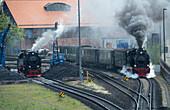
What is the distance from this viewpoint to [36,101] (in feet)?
47.0

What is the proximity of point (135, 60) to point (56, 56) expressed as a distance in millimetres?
13370

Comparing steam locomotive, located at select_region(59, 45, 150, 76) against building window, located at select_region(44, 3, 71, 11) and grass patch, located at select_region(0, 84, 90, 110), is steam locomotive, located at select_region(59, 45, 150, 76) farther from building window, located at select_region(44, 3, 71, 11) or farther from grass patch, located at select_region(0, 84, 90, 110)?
building window, located at select_region(44, 3, 71, 11)

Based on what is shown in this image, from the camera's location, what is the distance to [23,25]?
55.6 m

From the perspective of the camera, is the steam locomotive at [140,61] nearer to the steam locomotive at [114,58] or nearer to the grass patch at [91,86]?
the steam locomotive at [114,58]

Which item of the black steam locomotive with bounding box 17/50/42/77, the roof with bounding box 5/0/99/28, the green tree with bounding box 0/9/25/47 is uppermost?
the roof with bounding box 5/0/99/28

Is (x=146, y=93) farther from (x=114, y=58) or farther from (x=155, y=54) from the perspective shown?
(x=155, y=54)

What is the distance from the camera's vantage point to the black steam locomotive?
24.5 meters

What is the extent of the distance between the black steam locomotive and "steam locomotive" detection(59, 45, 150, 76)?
339 inches

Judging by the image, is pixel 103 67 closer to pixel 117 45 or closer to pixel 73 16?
pixel 73 16

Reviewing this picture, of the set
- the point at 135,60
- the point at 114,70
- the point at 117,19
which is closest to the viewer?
the point at 135,60

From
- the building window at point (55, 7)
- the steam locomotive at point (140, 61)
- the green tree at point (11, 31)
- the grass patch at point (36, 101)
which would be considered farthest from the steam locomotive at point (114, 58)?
the building window at point (55, 7)

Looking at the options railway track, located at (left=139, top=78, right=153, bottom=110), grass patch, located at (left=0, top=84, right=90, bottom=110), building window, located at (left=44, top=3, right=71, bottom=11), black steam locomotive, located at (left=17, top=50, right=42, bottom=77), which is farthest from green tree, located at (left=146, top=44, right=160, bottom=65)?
building window, located at (left=44, top=3, right=71, bottom=11)

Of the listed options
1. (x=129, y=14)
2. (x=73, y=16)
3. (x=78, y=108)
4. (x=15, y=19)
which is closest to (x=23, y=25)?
(x=15, y=19)

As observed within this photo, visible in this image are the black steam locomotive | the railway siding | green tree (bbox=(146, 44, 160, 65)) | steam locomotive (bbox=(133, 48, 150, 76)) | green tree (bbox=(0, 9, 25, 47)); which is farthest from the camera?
green tree (bbox=(0, 9, 25, 47))
